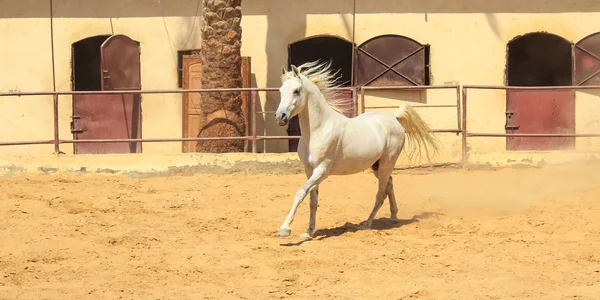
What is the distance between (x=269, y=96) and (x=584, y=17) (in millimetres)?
5588

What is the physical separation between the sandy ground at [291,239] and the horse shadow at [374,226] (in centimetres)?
3

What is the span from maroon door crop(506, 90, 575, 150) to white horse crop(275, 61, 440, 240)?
22.3ft

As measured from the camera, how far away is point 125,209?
11219 millimetres

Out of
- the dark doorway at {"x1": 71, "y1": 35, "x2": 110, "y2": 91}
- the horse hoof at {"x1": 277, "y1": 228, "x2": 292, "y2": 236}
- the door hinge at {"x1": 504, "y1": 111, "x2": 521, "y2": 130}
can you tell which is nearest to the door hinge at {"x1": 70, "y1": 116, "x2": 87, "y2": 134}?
the dark doorway at {"x1": 71, "y1": 35, "x2": 110, "y2": 91}

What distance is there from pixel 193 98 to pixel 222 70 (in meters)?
1.23

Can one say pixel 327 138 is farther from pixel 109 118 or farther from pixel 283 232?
pixel 109 118

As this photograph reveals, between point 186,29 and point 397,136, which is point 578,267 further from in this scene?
point 186,29

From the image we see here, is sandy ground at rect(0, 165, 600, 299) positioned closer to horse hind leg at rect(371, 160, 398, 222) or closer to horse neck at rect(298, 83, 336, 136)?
horse hind leg at rect(371, 160, 398, 222)

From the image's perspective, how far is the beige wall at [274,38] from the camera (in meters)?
17.0

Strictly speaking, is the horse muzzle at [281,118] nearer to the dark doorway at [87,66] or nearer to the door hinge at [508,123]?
the door hinge at [508,123]

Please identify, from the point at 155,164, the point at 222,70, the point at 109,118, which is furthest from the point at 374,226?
the point at 109,118

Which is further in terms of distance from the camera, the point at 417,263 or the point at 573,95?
the point at 573,95

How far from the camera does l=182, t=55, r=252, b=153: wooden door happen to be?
16500mm

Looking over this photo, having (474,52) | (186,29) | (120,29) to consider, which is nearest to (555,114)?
(474,52)
